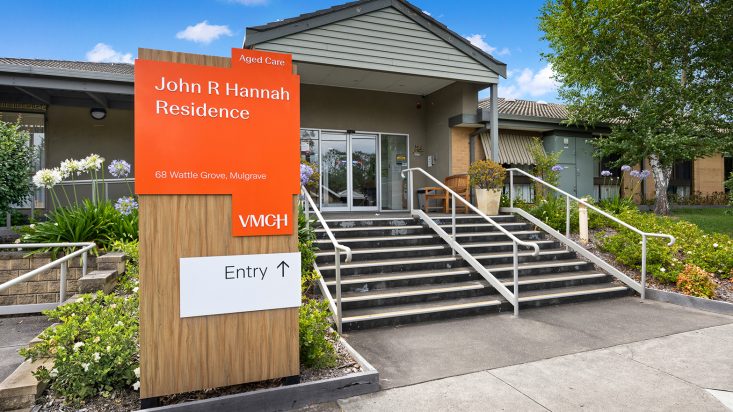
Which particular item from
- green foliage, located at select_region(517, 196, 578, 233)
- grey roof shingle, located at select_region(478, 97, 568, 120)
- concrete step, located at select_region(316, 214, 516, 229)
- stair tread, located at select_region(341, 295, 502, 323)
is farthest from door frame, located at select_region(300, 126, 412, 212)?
stair tread, located at select_region(341, 295, 502, 323)

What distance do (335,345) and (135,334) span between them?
1.72 meters

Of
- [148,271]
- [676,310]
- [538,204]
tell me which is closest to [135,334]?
[148,271]

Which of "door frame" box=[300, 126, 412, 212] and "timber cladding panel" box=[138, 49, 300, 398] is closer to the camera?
"timber cladding panel" box=[138, 49, 300, 398]

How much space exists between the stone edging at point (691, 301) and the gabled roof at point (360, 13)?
5.91m

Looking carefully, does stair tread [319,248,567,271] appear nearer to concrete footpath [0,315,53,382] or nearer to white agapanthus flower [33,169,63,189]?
concrete footpath [0,315,53,382]

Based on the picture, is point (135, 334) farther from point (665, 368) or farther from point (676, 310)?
point (676, 310)

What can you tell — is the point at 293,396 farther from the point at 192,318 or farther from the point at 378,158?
the point at 378,158

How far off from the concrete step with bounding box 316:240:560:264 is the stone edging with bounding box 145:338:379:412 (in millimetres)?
2886

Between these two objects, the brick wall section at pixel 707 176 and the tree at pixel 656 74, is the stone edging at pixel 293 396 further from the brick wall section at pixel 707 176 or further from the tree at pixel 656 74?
the brick wall section at pixel 707 176

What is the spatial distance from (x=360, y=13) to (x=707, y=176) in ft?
58.5

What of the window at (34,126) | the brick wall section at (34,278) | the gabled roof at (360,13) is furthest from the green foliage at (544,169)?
the window at (34,126)

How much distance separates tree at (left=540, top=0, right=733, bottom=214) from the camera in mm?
11805

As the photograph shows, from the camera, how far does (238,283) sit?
298cm

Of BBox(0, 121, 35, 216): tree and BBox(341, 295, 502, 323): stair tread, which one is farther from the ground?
BBox(0, 121, 35, 216): tree
